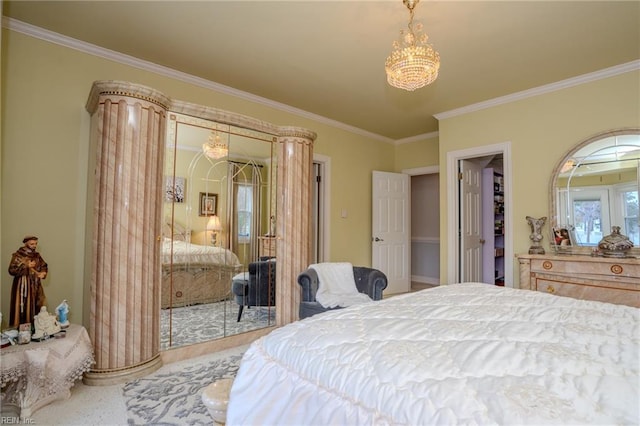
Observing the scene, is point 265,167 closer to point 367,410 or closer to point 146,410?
point 146,410

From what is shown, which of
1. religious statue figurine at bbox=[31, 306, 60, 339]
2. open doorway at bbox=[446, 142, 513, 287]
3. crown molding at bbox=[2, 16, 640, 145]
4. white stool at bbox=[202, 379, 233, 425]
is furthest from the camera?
open doorway at bbox=[446, 142, 513, 287]

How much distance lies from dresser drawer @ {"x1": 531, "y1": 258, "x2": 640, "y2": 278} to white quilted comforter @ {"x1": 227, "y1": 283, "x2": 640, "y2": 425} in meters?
1.73

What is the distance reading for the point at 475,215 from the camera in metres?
4.78

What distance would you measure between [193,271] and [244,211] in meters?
0.73

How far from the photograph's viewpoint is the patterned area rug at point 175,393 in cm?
195

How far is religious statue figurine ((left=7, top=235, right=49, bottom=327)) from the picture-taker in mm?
2141

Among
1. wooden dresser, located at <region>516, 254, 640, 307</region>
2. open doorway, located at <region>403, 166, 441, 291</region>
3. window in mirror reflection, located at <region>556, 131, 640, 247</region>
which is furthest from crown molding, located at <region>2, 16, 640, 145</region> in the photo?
open doorway, located at <region>403, 166, 441, 291</region>

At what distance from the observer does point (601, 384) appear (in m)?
0.81

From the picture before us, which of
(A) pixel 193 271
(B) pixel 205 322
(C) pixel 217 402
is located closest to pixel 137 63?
(A) pixel 193 271

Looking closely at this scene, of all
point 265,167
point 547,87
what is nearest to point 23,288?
point 265,167

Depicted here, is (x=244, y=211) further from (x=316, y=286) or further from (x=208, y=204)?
(x=316, y=286)

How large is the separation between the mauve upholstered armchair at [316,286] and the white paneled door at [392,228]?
2024 mm

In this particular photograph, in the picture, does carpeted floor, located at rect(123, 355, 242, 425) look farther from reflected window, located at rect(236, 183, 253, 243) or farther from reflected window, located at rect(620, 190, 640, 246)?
reflected window, located at rect(620, 190, 640, 246)

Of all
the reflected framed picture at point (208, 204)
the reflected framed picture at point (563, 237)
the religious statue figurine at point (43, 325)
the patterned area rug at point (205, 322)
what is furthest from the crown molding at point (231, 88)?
the patterned area rug at point (205, 322)
